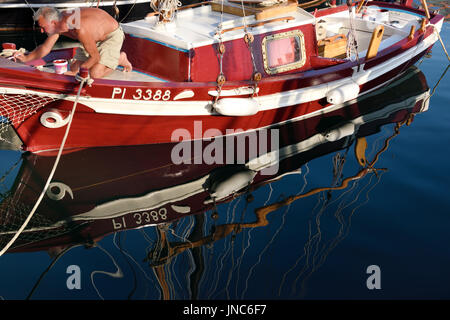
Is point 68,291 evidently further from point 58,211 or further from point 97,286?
point 58,211

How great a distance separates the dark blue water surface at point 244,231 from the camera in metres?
5.71

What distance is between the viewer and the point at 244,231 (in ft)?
22.1

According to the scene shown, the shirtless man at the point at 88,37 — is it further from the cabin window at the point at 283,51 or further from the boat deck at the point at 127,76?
the cabin window at the point at 283,51

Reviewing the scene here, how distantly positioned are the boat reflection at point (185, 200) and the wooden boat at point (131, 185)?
0.05 ft

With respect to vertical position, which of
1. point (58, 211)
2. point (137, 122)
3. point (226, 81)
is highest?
point (226, 81)

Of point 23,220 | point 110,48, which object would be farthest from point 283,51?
point 23,220

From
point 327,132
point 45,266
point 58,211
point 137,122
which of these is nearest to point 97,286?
point 45,266

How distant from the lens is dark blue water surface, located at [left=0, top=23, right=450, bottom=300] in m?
5.71

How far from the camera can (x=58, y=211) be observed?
7.11 metres

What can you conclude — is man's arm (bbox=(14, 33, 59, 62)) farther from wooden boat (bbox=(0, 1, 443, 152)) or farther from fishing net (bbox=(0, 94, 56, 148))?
fishing net (bbox=(0, 94, 56, 148))

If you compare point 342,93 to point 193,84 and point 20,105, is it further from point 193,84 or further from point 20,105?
point 20,105

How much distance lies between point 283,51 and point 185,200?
3.63 m

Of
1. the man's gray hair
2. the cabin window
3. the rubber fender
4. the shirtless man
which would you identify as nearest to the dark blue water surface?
the rubber fender

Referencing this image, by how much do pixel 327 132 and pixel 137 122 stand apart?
390 centimetres
